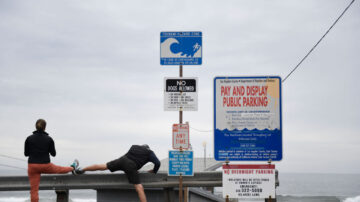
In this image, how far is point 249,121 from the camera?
7.24m

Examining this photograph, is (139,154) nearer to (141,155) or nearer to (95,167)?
(141,155)

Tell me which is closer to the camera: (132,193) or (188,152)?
(188,152)

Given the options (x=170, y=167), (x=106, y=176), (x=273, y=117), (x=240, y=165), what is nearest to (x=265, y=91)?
(x=273, y=117)

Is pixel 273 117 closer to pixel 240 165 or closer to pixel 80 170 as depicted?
pixel 240 165

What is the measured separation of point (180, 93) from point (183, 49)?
3.27 ft

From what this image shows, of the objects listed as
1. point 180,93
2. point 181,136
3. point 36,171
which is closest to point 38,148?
point 36,171

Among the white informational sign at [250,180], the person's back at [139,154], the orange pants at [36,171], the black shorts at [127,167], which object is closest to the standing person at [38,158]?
the orange pants at [36,171]

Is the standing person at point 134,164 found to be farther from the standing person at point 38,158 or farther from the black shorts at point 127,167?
the standing person at point 38,158

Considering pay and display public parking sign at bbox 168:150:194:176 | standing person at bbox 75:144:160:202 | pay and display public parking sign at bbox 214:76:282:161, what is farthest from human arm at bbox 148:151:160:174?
pay and display public parking sign at bbox 214:76:282:161

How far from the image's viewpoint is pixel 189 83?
7.79 m

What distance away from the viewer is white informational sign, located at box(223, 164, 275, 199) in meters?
7.15

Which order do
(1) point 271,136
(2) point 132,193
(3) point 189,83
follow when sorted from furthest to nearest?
(2) point 132,193, (3) point 189,83, (1) point 271,136

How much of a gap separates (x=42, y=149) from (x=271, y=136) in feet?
14.3

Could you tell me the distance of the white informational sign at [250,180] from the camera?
7.15m
